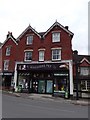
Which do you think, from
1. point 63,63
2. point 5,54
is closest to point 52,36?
point 63,63

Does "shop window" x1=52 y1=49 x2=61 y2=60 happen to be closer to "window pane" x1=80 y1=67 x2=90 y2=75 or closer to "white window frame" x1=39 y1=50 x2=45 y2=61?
"white window frame" x1=39 y1=50 x2=45 y2=61

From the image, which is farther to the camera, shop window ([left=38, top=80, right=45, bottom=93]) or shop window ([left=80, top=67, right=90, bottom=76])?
shop window ([left=80, top=67, right=90, bottom=76])

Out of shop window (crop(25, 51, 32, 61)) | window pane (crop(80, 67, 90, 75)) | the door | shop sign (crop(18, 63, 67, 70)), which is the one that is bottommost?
the door

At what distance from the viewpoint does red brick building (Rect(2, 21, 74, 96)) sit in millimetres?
35053

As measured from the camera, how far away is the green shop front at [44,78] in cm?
3477

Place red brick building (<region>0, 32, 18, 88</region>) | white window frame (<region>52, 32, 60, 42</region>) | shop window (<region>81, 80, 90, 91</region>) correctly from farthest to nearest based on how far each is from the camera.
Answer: red brick building (<region>0, 32, 18, 88</region>) < shop window (<region>81, 80, 90, 91</region>) < white window frame (<region>52, 32, 60, 42</region>)

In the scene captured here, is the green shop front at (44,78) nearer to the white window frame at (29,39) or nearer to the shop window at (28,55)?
the shop window at (28,55)

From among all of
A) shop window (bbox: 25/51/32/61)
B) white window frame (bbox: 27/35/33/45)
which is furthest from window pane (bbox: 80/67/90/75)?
white window frame (bbox: 27/35/33/45)

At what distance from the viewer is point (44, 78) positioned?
121 ft

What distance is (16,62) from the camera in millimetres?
39594

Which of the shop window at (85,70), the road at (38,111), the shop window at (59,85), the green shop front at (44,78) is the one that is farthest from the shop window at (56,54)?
the road at (38,111)

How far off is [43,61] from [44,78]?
2.73 meters

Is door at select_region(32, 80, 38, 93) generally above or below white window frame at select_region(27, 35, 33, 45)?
below

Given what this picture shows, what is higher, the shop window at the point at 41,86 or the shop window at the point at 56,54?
the shop window at the point at 56,54
